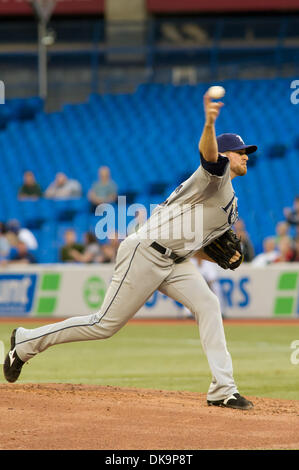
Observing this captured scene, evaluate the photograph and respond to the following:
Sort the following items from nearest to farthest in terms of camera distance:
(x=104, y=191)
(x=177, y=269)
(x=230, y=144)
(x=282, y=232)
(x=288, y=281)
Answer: (x=230, y=144), (x=177, y=269), (x=288, y=281), (x=282, y=232), (x=104, y=191)

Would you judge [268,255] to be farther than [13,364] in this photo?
Yes

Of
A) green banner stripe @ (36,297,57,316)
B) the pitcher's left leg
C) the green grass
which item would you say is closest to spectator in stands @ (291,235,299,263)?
the green grass

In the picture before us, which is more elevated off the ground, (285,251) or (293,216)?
(293,216)

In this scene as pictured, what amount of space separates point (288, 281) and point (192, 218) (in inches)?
364

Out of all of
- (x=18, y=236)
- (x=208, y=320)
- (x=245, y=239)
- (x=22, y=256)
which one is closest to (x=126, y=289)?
(x=208, y=320)

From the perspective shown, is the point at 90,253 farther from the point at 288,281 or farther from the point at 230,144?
the point at 230,144

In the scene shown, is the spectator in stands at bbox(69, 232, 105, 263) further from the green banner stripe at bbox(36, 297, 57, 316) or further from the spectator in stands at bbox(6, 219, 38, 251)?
the spectator in stands at bbox(6, 219, 38, 251)

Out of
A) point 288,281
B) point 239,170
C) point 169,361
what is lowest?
point 169,361

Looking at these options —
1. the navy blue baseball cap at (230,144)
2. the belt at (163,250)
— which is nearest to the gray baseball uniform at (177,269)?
the belt at (163,250)

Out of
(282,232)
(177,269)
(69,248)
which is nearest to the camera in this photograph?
(177,269)

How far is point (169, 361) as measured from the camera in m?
10.1

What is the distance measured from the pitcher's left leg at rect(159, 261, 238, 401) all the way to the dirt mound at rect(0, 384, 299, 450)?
19 cm

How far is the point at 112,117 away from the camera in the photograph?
73.2ft

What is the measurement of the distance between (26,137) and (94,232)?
5.96 meters
